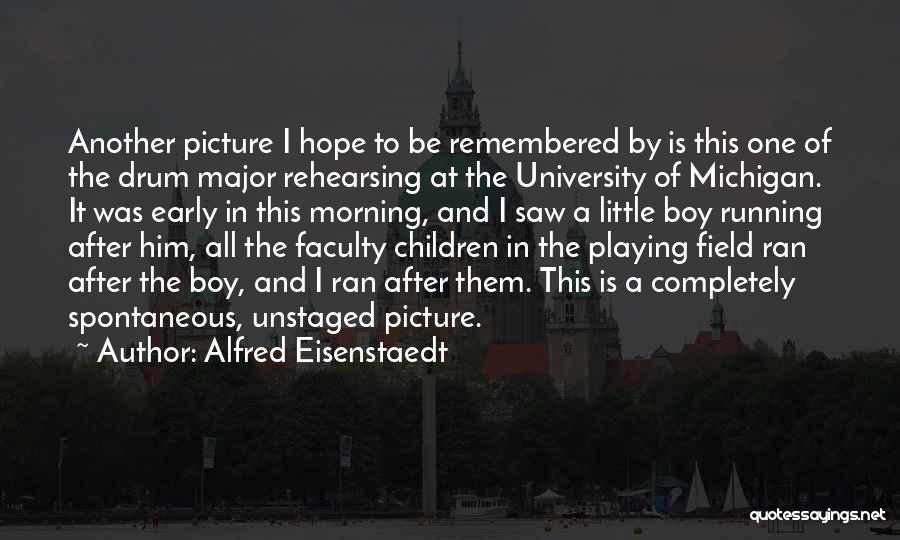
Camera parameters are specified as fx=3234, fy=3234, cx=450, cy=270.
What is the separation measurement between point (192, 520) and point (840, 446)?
3923 cm

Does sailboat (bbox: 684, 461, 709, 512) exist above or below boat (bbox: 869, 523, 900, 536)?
above

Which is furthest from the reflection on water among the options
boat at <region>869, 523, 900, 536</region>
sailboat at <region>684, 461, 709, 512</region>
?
sailboat at <region>684, 461, 709, 512</region>

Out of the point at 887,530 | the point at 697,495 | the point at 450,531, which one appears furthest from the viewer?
the point at 697,495

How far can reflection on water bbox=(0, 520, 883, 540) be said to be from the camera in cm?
16175

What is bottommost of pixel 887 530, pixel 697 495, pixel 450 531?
pixel 887 530

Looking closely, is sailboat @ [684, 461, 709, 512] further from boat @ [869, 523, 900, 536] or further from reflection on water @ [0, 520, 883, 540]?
boat @ [869, 523, 900, 536]

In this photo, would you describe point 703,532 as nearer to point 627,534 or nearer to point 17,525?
point 627,534

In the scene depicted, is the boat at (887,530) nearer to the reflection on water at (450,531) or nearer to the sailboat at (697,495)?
the reflection on water at (450,531)

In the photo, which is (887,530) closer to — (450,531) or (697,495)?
(450,531)

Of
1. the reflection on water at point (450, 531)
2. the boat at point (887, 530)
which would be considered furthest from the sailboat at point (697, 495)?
the boat at point (887, 530)

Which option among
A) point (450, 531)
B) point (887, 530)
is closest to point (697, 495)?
point (450, 531)

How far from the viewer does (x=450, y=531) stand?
174 m

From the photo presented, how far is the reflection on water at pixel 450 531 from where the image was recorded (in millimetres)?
161750

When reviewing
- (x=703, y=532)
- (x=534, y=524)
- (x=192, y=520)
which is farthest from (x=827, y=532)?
(x=192, y=520)
